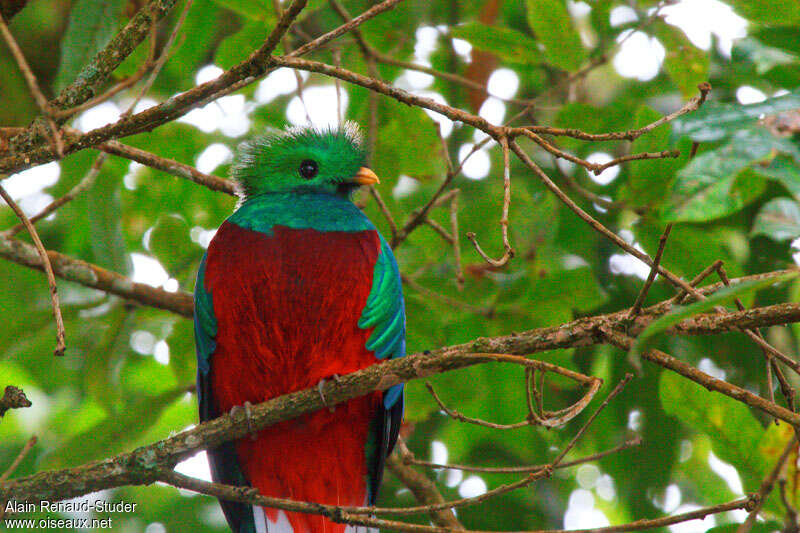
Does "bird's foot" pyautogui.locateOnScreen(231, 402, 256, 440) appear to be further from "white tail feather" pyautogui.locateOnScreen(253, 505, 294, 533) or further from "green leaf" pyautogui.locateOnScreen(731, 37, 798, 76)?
"green leaf" pyautogui.locateOnScreen(731, 37, 798, 76)

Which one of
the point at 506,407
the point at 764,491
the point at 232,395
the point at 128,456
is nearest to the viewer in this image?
the point at 764,491

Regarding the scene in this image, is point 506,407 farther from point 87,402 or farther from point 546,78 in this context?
point 87,402

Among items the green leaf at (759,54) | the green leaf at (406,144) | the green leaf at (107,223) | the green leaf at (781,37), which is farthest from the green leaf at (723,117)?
the green leaf at (107,223)

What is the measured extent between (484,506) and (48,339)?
2.35m

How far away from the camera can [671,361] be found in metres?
2.10

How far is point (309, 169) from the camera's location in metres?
3.64

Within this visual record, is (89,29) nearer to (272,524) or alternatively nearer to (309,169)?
(309,169)

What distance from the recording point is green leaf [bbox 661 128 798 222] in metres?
1.49

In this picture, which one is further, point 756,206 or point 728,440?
point 756,206

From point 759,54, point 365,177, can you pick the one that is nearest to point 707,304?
point 759,54

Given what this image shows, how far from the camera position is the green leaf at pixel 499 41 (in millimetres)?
3664

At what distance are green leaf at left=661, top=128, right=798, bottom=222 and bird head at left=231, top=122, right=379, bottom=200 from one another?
216 cm

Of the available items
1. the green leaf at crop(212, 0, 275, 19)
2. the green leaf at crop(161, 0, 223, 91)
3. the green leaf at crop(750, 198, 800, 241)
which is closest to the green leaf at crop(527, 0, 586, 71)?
the green leaf at crop(212, 0, 275, 19)

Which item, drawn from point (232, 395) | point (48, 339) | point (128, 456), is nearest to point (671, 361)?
point (128, 456)
